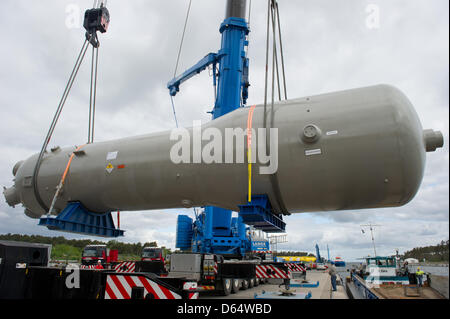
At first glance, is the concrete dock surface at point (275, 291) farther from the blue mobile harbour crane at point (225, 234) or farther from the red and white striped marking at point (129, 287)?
the red and white striped marking at point (129, 287)

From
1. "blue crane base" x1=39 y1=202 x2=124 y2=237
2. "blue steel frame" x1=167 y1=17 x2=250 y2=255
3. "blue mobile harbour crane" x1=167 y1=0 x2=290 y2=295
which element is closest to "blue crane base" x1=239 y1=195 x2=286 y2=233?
"blue crane base" x1=39 y1=202 x2=124 y2=237

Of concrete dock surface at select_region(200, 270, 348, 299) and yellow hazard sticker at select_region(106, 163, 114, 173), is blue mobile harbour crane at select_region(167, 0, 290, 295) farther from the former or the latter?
yellow hazard sticker at select_region(106, 163, 114, 173)

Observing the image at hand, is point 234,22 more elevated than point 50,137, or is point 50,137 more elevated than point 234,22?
point 234,22

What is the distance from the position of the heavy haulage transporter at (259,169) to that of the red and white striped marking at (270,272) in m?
4.52

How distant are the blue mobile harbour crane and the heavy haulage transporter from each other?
2.94 metres

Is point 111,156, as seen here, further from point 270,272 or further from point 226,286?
point 270,272

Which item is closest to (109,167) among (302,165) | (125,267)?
(302,165)

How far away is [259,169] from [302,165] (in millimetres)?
601

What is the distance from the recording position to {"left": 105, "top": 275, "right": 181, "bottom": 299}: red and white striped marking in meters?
4.28

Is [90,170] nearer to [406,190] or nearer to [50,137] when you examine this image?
[50,137]

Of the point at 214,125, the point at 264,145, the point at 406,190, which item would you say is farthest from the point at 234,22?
the point at 406,190
